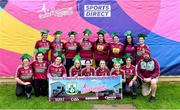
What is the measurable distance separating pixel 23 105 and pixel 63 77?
973 mm

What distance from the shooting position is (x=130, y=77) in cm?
868

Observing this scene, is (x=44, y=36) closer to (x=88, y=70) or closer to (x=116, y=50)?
(x=88, y=70)

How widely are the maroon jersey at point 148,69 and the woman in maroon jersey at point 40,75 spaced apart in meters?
2.00

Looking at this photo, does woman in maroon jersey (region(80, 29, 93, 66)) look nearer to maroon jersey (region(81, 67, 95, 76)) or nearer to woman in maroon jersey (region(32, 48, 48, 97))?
maroon jersey (region(81, 67, 95, 76))

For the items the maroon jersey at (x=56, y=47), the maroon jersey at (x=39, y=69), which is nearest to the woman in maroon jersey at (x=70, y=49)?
the maroon jersey at (x=56, y=47)

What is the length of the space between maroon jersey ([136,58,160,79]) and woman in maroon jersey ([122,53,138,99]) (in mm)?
152

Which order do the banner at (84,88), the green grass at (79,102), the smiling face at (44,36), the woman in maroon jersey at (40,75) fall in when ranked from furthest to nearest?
1. the smiling face at (44,36)
2. the woman in maroon jersey at (40,75)
3. the banner at (84,88)
4. the green grass at (79,102)

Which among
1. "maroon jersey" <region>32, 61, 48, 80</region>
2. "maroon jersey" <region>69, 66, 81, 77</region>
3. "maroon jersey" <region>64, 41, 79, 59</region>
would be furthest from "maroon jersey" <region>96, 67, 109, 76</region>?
"maroon jersey" <region>32, 61, 48, 80</region>

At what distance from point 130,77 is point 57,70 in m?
1.56

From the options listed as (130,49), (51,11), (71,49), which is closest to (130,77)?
(130,49)

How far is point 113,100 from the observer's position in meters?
8.32

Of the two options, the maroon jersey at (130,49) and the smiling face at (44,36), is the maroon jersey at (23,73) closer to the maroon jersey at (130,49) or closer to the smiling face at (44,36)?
the smiling face at (44,36)

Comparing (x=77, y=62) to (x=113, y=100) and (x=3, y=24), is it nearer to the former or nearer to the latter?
(x=113, y=100)

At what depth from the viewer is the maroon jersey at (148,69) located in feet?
28.2
